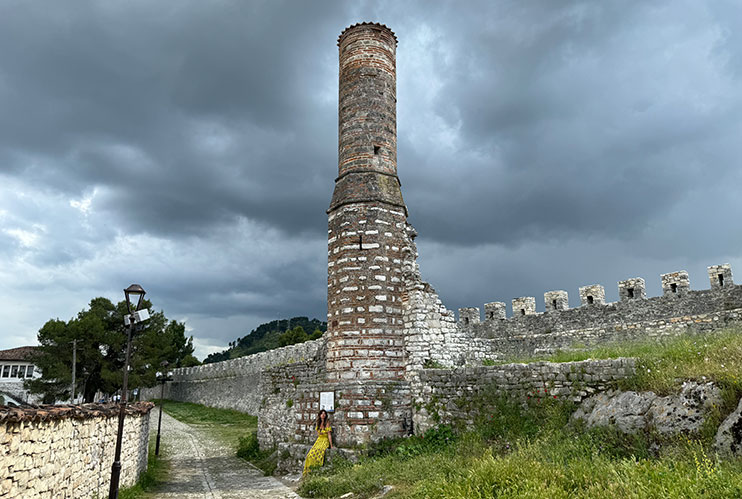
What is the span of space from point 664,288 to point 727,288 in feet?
6.53

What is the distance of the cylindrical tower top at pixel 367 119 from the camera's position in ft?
50.5

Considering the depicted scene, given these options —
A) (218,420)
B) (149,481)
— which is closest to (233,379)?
(218,420)

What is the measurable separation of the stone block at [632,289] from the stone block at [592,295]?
2.41 feet

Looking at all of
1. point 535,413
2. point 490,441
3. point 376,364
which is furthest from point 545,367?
point 376,364

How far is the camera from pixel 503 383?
1183cm

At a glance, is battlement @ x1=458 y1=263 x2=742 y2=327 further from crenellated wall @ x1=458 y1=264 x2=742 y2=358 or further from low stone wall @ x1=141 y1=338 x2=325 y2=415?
low stone wall @ x1=141 y1=338 x2=325 y2=415

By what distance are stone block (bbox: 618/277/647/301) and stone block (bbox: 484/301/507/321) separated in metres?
5.37

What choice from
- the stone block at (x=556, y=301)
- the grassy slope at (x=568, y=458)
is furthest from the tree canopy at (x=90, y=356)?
the grassy slope at (x=568, y=458)

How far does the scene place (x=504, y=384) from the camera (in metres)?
11.8

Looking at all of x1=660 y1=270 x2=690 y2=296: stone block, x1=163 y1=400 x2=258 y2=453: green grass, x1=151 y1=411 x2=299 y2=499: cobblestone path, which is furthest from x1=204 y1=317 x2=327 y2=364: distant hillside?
x1=660 y1=270 x2=690 y2=296: stone block

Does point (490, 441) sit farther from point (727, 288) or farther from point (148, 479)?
point (727, 288)

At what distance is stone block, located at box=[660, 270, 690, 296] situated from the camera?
1881cm

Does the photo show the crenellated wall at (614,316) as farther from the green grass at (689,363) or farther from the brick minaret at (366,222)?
the green grass at (689,363)

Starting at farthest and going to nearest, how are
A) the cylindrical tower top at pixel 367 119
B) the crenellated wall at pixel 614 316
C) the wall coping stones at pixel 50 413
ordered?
the cylindrical tower top at pixel 367 119 < the crenellated wall at pixel 614 316 < the wall coping stones at pixel 50 413
